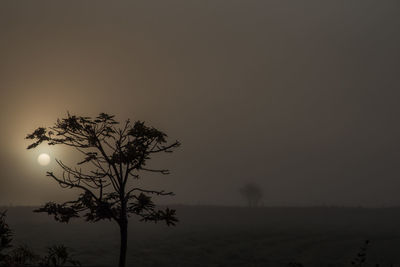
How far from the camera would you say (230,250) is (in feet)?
186

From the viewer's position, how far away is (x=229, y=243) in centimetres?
6147

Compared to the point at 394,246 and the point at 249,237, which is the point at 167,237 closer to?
the point at 249,237

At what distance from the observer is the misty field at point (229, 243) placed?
1989 inches

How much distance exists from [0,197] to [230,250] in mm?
155359

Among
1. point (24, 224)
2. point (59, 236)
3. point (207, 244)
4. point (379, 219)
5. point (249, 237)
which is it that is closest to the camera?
point (207, 244)

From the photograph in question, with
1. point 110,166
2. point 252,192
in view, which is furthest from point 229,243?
point 252,192

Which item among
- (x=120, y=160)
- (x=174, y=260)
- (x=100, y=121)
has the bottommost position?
(x=174, y=260)

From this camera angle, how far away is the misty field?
50.5 m

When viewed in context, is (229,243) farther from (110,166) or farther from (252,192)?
(252,192)

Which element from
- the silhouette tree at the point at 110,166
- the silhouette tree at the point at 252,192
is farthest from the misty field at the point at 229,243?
→ the silhouette tree at the point at 252,192

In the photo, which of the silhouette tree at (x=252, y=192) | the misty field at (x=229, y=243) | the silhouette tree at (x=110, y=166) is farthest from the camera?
the silhouette tree at (x=252, y=192)

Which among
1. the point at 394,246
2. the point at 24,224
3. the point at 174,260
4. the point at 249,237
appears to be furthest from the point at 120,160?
the point at 24,224

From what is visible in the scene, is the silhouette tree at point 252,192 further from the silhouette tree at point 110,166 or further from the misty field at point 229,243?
the silhouette tree at point 110,166

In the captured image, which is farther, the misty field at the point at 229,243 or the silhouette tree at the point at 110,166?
the misty field at the point at 229,243
